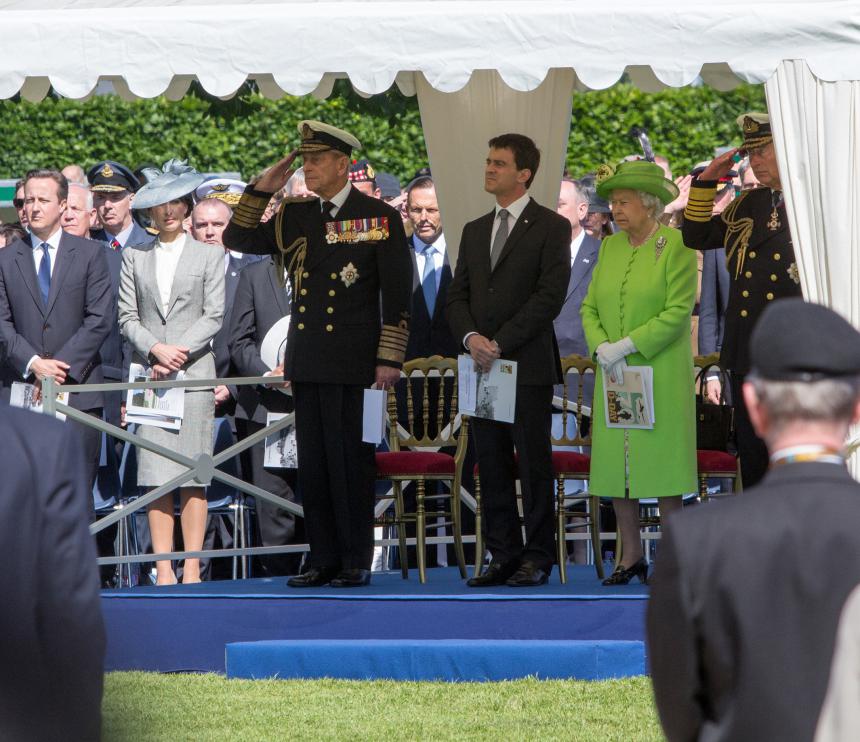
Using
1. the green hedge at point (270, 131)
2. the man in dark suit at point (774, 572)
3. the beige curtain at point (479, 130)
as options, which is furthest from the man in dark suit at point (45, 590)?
the green hedge at point (270, 131)

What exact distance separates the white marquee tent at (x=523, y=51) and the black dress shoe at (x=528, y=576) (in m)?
1.93

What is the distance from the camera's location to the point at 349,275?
766 cm

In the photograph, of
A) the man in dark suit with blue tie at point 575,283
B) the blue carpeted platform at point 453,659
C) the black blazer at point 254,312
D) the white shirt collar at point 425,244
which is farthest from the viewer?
the white shirt collar at point 425,244

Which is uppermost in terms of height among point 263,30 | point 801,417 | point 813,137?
point 263,30

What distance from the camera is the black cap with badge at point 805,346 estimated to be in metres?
2.58

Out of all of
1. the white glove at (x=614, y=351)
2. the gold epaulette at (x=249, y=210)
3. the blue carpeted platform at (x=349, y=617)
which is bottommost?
the blue carpeted platform at (x=349, y=617)

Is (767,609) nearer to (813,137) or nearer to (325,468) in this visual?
(813,137)

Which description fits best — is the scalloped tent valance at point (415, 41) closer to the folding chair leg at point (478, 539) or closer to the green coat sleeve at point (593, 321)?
the green coat sleeve at point (593, 321)

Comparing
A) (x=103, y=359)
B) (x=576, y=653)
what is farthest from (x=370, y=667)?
(x=103, y=359)

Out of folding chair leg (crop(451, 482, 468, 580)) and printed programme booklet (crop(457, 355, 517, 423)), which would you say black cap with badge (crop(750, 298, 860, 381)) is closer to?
printed programme booklet (crop(457, 355, 517, 423))

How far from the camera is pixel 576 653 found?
6.65m

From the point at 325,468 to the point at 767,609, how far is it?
5435 millimetres

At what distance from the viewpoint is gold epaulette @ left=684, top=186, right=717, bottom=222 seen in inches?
292

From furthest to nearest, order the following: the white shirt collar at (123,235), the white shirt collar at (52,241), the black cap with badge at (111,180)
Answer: the black cap with badge at (111,180), the white shirt collar at (123,235), the white shirt collar at (52,241)
